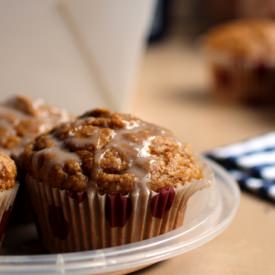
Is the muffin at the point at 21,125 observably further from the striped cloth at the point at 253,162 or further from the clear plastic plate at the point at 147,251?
the striped cloth at the point at 253,162

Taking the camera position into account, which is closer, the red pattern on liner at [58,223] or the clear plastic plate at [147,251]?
the clear plastic plate at [147,251]

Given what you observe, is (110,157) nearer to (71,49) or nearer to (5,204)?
(5,204)

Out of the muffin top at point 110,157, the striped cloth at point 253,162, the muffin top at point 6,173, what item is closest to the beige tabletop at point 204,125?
the striped cloth at point 253,162

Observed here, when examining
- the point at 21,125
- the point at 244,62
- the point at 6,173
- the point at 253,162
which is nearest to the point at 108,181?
the point at 6,173

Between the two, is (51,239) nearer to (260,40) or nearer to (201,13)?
(260,40)

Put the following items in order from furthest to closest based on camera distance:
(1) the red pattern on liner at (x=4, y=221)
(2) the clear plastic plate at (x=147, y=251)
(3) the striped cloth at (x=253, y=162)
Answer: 1. (3) the striped cloth at (x=253, y=162)
2. (1) the red pattern on liner at (x=4, y=221)
3. (2) the clear plastic plate at (x=147, y=251)

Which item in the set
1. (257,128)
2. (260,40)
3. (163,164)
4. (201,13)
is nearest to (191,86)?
(260,40)
